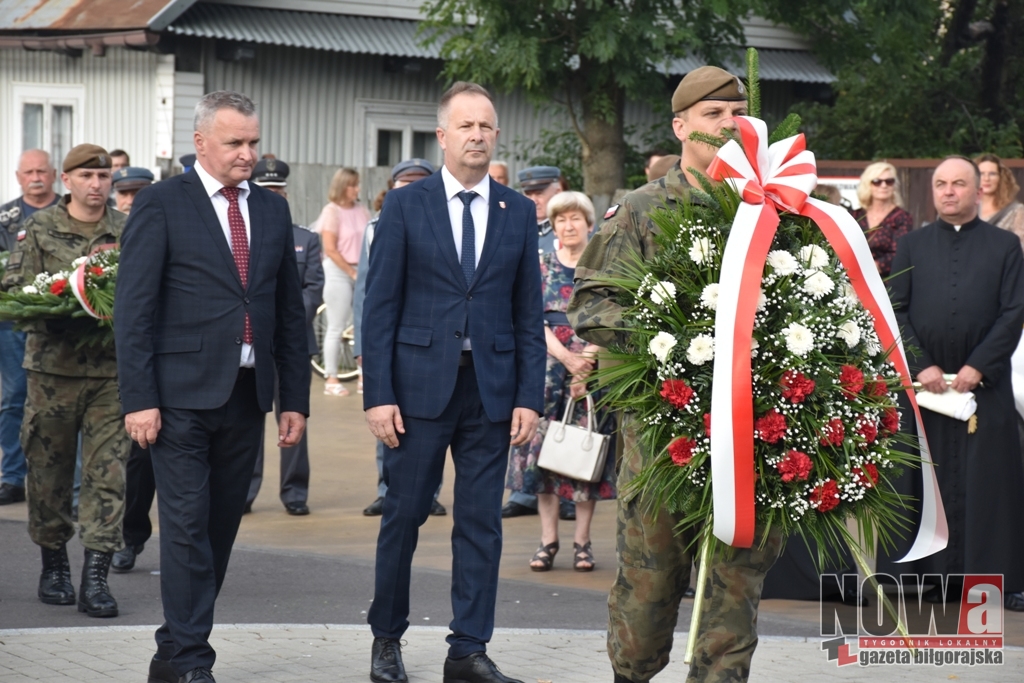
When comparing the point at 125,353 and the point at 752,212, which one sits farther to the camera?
the point at 125,353

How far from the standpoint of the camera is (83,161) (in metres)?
7.18

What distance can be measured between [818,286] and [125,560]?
4766 mm

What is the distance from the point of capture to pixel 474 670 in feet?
17.8

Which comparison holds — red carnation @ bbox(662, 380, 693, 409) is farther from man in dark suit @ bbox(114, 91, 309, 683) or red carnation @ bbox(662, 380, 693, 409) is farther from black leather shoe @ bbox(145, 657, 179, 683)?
black leather shoe @ bbox(145, 657, 179, 683)

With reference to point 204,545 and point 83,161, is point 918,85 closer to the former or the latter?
point 83,161

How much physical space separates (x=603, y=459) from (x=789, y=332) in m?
3.48

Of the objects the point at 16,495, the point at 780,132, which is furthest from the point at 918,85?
the point at 780,132

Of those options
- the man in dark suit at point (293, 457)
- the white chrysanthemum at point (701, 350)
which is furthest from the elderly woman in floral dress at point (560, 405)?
the white chrysanthemum at point (701, 350)

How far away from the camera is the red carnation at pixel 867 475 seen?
14.3ft

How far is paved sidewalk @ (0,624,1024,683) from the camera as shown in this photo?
18.5 feet

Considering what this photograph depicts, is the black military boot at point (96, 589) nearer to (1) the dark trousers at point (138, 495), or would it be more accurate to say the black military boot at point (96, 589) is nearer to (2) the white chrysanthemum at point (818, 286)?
(1) the dark trousers at point (138, 495)

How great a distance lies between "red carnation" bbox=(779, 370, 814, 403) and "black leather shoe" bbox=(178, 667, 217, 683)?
7.92ft

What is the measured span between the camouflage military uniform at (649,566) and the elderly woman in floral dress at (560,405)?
2953mm

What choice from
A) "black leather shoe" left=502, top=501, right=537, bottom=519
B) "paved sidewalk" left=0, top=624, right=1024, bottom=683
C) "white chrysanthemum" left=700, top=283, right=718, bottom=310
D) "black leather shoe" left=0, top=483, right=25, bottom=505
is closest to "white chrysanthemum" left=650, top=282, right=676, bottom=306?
"white chrysanthemum" left=700, top=283, right=718, bottom=310
